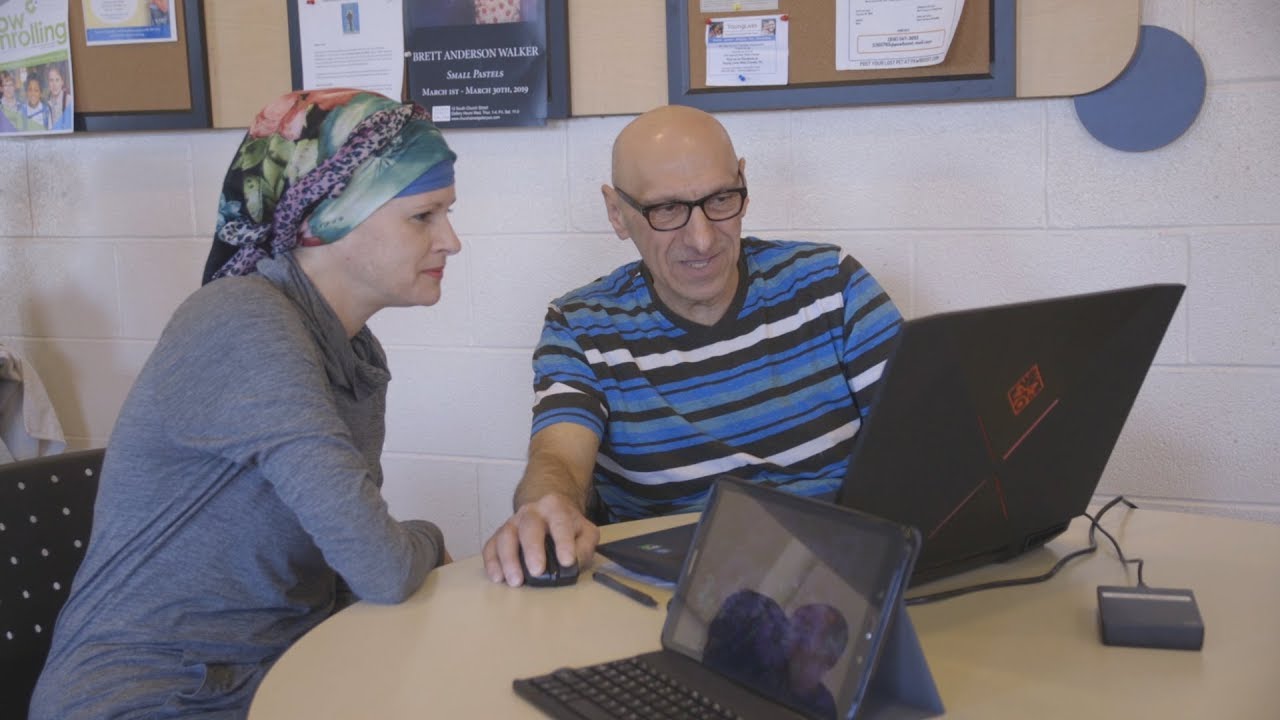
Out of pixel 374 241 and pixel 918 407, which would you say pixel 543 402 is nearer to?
pixel 374 241

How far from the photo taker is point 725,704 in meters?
0.93

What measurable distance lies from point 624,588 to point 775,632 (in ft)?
1.07

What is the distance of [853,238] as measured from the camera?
2312mm

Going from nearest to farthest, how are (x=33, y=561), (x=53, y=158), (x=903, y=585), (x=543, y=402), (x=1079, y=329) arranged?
1. (x=903, y=585)
2. (x=1079, y=329)
3. (x=33, y=561)
4. (x=543, y=402)
5. (x=53, y=158)

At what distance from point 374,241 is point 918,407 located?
83cm

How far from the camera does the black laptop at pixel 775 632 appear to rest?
88 cm

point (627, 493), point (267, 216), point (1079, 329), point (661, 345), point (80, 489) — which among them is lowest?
point (627, 493)

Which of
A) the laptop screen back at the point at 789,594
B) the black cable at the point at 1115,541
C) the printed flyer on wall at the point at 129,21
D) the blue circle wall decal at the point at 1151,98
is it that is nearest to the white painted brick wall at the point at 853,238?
the blue circle wall decal at the point at 1151,98

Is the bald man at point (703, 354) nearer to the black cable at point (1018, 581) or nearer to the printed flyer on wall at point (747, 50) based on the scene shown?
the printed flyer on wall at point (747, 50)

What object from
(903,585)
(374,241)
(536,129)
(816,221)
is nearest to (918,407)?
(903,585)

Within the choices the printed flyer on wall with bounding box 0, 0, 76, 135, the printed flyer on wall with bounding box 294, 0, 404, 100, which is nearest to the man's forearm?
the printed flyer on wall with bounding box 294, 0, 404, 100

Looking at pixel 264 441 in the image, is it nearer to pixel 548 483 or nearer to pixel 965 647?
pixel 548 483

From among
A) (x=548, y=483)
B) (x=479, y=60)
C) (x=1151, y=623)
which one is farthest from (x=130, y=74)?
(x=1151, y=623)

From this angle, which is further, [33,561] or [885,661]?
[33,561]
